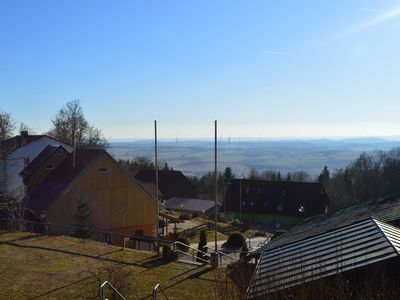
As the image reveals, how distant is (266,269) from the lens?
1089 centimetres

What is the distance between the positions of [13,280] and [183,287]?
18.9 ft

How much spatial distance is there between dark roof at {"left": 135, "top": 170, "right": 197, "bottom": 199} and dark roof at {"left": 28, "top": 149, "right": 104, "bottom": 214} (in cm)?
4201

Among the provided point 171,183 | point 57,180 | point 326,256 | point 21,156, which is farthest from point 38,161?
point 171,183

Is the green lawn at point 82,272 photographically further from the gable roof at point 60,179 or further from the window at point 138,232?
the window at point 138,232

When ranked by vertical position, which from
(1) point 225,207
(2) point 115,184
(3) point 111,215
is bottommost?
(1) point 225,207

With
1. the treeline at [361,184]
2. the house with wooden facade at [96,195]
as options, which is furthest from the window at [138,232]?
the treeline at [361,184]

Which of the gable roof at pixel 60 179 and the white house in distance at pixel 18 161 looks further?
the white house in distance at pixel 18 161

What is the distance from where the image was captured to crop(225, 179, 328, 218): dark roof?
65.1 meters

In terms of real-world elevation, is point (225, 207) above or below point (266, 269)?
below

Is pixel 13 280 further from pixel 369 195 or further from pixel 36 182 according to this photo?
pixel 369 195

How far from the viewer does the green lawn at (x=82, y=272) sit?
1504 centimetres

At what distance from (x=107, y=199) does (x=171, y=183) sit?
149 ft

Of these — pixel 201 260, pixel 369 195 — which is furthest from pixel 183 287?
pixel 369 195

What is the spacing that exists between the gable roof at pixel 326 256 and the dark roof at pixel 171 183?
66398mm
